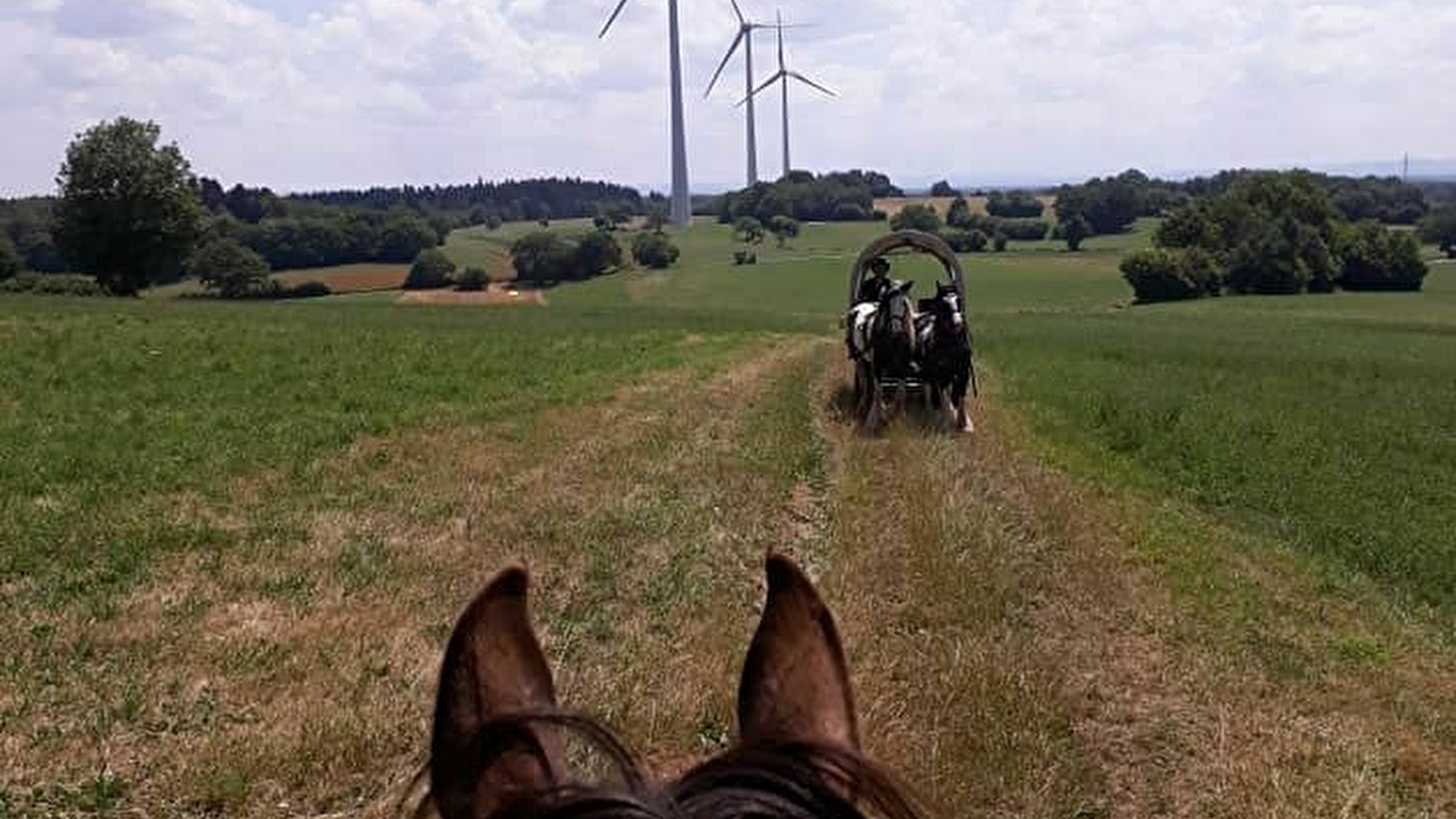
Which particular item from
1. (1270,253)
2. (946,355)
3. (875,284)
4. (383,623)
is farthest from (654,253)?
(383,623)

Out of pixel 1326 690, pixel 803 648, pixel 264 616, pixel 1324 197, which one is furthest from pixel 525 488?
pixel 1324 197

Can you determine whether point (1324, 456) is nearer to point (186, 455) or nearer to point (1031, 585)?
point (1031, 585)

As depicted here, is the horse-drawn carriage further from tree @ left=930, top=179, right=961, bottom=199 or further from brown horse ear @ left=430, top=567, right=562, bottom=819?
tree @ left=930, top=179, right=961, bottom=199

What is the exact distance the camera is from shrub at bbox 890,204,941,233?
102m

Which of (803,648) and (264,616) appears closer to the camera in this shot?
(803,648)

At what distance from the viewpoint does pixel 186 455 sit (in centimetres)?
1191

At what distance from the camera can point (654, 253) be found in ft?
285

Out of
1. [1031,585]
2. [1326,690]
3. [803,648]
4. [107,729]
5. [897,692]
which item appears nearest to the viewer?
[803,648]

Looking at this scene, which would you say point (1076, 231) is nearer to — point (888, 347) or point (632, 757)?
point (888, 347)

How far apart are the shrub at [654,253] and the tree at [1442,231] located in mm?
54263

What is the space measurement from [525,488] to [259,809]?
652cm

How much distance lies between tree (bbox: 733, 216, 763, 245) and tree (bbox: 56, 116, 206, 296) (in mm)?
57087

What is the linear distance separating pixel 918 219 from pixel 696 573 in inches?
3899

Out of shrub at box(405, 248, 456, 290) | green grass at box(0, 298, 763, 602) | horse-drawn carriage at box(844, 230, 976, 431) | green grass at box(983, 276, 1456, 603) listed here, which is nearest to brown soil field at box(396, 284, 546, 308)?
shrub at box(405, 248, 456, 290)
